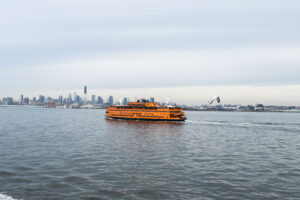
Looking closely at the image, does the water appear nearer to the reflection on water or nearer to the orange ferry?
the reflection on water

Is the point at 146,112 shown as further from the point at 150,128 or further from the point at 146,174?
the point at 146,174

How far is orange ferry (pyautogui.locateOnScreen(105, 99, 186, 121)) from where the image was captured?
83625 mm

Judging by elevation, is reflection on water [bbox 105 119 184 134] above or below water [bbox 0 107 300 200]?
below

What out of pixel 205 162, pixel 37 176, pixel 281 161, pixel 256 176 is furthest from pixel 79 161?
pixel 281 161

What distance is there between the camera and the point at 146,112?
8831 centimetres

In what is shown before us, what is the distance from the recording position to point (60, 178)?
18.7m

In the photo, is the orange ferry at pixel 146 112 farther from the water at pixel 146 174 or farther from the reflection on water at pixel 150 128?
the water at pixel 146 174

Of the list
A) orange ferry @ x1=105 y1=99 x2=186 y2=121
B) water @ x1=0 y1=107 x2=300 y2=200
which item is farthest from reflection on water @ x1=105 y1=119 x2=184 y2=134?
water @ x1=0 y1=107 x2=300 y2=200

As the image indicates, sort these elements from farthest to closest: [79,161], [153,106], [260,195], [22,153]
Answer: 1. [153,106]
2. [22,153]
3. [79,161]
4. [260,195]

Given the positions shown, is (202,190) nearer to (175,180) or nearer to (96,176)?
(175,180)

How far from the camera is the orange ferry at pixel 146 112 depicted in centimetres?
8362

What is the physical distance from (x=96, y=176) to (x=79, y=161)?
5868 mm

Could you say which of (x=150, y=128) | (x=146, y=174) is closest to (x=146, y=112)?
(x=150, y=128)

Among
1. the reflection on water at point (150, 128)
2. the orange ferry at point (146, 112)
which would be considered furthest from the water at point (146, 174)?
the orange ferry at point (146, 112)
